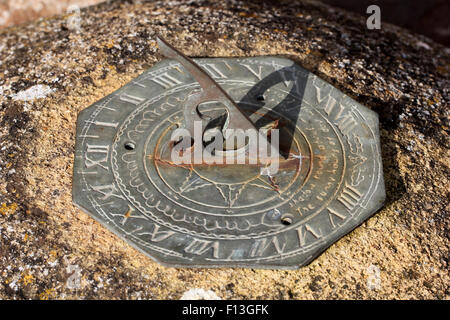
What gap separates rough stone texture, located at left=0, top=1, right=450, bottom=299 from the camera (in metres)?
2.57

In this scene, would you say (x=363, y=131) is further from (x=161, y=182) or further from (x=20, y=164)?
(x=20, y=164)

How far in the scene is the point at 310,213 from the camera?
8.86ft

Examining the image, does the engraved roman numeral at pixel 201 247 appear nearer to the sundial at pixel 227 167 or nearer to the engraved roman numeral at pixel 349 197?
the sundial at pixel 227 167

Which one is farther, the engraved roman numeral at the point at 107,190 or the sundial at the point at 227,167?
the engraved roman numeral at the point at 107,190

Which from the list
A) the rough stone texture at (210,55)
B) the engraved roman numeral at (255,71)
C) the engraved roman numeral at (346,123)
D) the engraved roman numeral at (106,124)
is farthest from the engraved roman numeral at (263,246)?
the engraved roman numeral at (255,71)

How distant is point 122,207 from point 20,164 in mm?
653

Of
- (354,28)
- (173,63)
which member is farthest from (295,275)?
(354,28)

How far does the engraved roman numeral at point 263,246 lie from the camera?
2.55 metres

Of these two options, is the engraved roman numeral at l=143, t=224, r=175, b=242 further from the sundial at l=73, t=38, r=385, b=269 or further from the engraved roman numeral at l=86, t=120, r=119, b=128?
the engraved roman numeral at l=86, t=120, r=119, b=128

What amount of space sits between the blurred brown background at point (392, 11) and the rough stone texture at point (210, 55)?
158 centimetres

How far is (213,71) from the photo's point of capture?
3.37 meters

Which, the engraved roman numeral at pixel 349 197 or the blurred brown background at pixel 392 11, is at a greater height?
the engraved roman numeral at pixel 349 197

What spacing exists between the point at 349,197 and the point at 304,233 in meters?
0.31

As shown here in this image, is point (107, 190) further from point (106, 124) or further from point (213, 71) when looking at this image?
point (213, 71)
